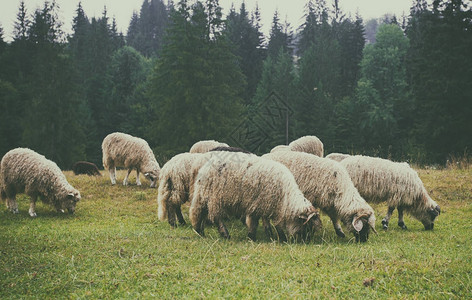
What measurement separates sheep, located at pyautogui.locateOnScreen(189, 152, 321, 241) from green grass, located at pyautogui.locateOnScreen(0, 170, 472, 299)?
0.54m

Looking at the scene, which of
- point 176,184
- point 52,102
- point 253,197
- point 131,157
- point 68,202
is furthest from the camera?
point 52,102

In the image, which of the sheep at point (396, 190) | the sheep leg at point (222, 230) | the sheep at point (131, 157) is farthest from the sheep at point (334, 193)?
the sheep at point (131, 157)

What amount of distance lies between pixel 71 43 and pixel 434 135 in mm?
64679

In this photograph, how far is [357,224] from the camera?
7594mm

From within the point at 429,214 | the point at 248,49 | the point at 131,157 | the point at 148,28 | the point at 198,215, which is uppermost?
the point at 148,28

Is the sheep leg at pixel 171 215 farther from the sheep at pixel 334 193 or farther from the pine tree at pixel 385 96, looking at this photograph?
the pine tree at pixel 385 96

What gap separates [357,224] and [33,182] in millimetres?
8880

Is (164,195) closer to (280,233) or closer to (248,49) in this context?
(280,233)

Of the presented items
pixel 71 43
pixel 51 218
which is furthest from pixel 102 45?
pixel 51 218

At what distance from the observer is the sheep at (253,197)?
24.4ft

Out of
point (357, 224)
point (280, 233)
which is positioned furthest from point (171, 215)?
point (357, 224)

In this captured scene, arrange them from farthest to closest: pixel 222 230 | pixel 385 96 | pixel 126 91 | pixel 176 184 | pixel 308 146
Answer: pixel 126 91
pixel 385 96
pixel 308 146
pixel 176 184
pixel 222 230

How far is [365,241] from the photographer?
7.76 metres

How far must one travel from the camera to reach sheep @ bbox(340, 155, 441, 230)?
30.9 ft
